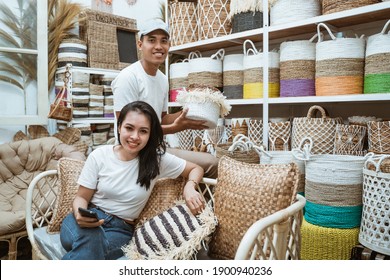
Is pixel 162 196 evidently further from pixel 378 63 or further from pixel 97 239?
pixel 378 63

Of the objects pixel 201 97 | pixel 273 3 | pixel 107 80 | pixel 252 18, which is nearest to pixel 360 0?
pixel 273 3

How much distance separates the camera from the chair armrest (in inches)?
30.3

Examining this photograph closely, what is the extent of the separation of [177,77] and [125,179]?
1.27 meters

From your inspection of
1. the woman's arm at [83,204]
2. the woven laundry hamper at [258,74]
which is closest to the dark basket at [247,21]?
the woven laundry hamper at [258,74]

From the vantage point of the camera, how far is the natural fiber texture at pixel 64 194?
1389 millimetres

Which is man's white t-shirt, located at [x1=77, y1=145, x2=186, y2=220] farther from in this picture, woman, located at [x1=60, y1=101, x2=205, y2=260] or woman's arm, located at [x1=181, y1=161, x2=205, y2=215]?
woman's arm, located at [x1=181, y1=161, x2=205, y2=215]

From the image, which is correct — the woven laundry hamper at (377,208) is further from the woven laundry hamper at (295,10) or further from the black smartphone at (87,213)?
the black smartphone at (87,213)

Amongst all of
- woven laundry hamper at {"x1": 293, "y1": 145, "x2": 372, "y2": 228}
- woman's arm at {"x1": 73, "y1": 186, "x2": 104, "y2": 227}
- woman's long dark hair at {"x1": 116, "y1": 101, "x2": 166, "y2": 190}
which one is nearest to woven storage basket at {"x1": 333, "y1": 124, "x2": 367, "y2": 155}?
woven laundry hamper at {"x1": 293, "y1": 145, "x2": 372, "y2": 228}

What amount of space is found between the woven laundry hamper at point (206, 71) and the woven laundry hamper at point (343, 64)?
2.17 ft

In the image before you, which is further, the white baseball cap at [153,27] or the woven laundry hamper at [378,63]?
the woven laundry hamper at [378,63]

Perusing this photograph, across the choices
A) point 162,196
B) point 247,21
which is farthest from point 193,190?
point 247,21

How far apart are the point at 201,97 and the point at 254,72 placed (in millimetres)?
735

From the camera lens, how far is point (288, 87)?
1.83 metres

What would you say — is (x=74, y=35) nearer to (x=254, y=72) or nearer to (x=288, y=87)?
(x=254, y=72)
